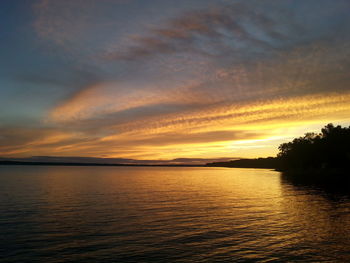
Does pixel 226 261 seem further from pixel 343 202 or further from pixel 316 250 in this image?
pixel 343 202

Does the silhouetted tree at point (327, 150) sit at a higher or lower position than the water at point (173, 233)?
higher

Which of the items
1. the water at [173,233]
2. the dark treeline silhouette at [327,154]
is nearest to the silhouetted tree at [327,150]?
the dark treeline silhouette at [327,154]

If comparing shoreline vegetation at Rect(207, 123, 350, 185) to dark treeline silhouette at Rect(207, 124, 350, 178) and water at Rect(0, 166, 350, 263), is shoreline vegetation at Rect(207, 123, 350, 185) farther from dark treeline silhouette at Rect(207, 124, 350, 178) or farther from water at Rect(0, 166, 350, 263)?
water at Rect(0, 166, 350, 263)

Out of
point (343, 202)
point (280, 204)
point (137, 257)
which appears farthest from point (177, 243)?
point (343, 202)

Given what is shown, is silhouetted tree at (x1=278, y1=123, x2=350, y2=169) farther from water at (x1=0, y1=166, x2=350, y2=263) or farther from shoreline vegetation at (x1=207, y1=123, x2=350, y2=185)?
water at (x1=0, y1=166, x2=350, y2=263)

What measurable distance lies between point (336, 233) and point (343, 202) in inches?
1027

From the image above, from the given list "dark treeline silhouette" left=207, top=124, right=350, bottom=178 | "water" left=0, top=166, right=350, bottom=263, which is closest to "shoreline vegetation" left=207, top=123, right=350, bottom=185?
"dark treeline silhouette" left=207, top=124, right=350, bottom=178

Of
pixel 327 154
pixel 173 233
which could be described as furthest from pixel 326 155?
pixel 173 233

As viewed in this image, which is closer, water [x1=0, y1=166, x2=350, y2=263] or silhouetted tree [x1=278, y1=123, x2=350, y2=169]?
water [x1=0, y1=166, x2=350, y2=263]

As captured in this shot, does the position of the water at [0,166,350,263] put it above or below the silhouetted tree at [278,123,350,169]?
below

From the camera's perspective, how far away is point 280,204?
50188 millimetres

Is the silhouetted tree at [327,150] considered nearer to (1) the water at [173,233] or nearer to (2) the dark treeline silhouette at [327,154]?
(2) the dark treeline silhouette at [327,154]

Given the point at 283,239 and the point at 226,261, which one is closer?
the point at 226,261

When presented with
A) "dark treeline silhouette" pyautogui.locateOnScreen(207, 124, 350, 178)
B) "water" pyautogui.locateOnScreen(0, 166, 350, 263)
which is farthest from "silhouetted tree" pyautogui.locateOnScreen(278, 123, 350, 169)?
"water" pyautogui.locateOnScreen(0, 166, 350, 263)
